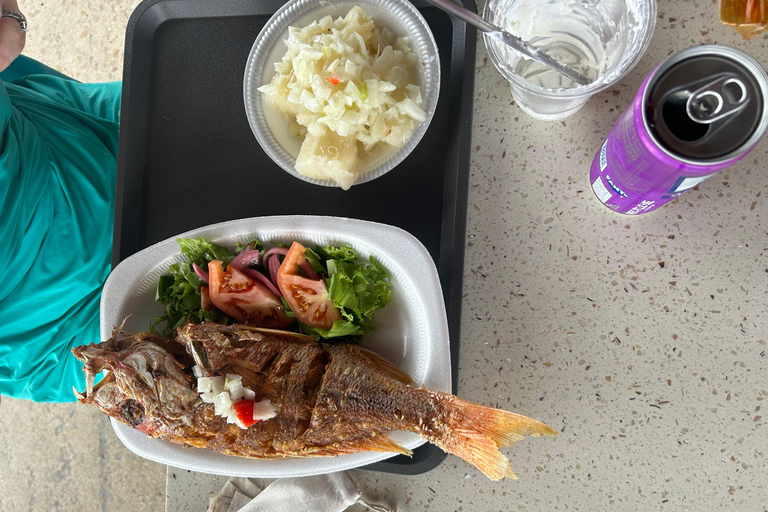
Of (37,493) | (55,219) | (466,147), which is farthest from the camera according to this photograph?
(37,493)

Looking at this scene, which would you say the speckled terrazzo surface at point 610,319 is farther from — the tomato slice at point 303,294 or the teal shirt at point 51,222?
the teal shirt at point 51,222

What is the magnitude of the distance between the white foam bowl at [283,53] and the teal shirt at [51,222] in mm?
562

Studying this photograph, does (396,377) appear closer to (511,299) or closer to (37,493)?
(511,299)

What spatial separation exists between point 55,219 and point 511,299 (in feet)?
3.69

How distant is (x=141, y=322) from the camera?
1143mm

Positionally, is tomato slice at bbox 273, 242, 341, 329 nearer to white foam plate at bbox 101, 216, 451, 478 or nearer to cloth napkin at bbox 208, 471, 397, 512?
white foam plate at bbox 101, 216, 451, 478

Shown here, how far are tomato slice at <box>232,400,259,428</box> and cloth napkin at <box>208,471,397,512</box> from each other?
30cm

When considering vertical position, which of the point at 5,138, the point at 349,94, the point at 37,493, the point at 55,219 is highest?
the point at 349,94

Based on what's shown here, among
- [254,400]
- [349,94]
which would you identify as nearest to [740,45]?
[349,94]

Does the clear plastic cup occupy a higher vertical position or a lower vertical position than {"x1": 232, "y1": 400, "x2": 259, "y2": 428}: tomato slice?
higher

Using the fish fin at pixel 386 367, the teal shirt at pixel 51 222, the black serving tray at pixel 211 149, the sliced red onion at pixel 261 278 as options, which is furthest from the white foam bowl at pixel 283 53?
the teal shirt at pixel 51 222

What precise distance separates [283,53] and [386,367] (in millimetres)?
689

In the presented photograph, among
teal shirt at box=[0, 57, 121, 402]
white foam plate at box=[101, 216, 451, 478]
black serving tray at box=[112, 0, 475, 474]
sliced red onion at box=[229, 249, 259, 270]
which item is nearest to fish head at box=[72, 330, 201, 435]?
white foam plate at box=[101, 216, 451, 478]

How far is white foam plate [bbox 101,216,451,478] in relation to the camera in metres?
0.98
